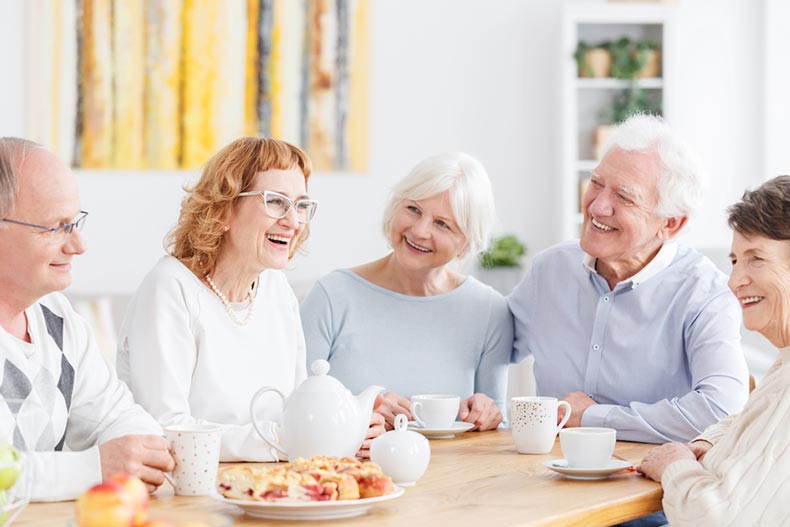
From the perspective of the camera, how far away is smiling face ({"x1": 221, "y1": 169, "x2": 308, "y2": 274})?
2193mm

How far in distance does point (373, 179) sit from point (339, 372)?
95.1 inches

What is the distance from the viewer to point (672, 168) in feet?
8.30

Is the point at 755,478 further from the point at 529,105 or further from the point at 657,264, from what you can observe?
the point at 529,105

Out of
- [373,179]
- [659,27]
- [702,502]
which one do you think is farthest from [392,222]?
[659,27]

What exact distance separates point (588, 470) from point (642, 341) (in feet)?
2.40

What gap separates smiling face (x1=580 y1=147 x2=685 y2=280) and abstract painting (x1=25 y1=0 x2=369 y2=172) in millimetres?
2558

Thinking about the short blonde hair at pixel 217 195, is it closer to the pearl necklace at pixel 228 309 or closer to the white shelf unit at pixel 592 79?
the pearl necklace at pixel 228 309

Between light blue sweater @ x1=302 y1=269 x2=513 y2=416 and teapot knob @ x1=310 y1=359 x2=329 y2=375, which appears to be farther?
light blue sweater @ x1=302 y1=269 x2=513 y2=416

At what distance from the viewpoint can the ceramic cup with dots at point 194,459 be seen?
1600mm

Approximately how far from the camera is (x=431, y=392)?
271cm

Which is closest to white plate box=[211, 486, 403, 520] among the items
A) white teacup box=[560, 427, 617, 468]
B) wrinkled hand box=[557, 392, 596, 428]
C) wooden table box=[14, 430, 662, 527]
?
wooden table box=[14, 430, 662, 527]

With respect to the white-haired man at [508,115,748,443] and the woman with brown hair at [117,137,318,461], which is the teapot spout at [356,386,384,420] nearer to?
the woman with brown hair at [117,137,318,461]

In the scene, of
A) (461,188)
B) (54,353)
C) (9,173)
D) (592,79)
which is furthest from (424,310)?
(592,79)

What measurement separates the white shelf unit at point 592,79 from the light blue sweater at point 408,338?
2.22m
